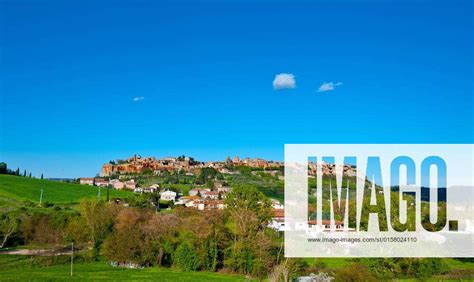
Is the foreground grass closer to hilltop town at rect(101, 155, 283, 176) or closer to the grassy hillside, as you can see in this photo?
the grassy hillside

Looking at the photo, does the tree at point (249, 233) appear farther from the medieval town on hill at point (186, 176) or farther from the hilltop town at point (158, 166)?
the hilltop town at point (158, 166)

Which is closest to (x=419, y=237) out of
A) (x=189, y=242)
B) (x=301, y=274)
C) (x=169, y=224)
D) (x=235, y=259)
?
(x=301, y=274)

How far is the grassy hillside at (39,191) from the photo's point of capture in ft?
194

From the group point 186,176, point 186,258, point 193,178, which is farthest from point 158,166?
point 186,258

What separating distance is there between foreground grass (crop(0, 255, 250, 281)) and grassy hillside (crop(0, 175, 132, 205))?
24.6m

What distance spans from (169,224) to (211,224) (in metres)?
4.04

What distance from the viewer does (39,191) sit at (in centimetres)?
6444

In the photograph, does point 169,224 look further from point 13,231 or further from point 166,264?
point 13,231

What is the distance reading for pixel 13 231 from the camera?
38.4 meters

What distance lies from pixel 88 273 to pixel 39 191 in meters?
40.3

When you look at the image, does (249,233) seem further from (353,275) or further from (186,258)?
(353,275)

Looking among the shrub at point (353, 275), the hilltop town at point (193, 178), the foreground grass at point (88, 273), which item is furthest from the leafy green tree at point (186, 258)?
the hilltop town at point (193, 178)

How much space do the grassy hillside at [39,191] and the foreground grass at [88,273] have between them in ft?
80.8

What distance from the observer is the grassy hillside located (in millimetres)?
59000
